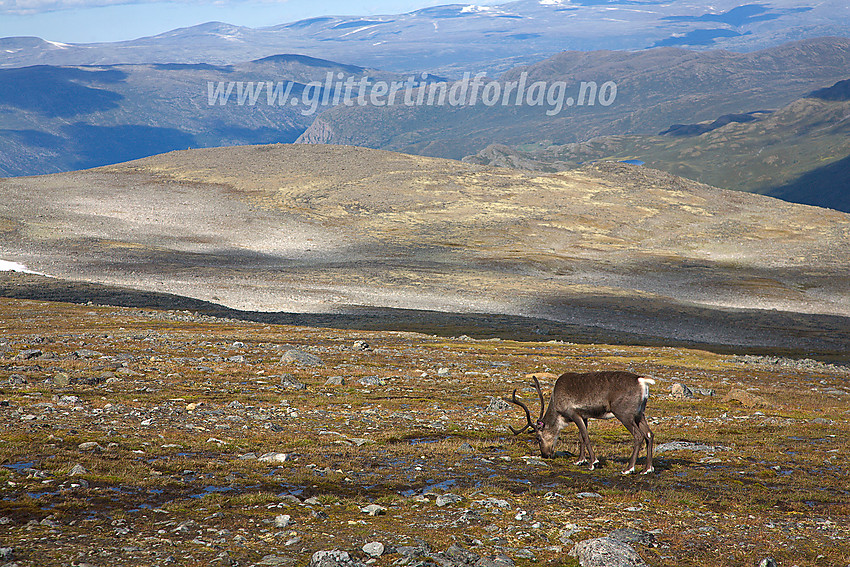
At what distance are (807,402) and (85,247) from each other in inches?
3922

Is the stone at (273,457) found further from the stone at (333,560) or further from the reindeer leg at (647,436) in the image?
the reindeer leg at (647,436)

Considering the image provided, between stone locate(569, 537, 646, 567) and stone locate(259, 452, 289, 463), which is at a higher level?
stone locate(569, 537, 646, 567)

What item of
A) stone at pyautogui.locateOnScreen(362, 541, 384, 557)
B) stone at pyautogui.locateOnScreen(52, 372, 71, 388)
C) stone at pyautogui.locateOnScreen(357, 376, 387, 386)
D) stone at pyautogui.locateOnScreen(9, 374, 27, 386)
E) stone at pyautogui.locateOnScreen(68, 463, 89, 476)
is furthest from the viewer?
stone at pyautogui.locateOnScreen(357, 376, 387, 386)

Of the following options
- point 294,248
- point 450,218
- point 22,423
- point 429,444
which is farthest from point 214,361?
point 450,218

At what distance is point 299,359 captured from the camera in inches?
1351

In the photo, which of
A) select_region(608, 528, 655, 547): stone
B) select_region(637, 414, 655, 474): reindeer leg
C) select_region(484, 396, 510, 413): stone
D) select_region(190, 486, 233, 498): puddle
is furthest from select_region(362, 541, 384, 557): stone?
select_region(484, 396, 510, 413): stone

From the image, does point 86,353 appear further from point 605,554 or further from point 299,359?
point 605,554

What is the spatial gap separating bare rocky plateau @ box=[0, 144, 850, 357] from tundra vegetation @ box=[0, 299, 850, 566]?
33620 millimetres

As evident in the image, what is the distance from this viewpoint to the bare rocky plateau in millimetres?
72312

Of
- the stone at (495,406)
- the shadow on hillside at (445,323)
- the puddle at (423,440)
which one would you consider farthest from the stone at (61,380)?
the shadow on hillside at (445,323)

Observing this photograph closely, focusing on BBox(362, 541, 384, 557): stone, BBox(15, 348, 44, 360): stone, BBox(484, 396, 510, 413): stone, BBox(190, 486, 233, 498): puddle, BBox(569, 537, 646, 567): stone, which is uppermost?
BBox(569, 537, 646, 567): stone

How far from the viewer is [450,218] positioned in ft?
523

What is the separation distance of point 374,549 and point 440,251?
381 ft

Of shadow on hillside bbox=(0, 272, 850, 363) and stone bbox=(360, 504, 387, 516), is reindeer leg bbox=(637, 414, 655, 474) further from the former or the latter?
shadow on hillside bbox=(0, 272, 850, 363)
